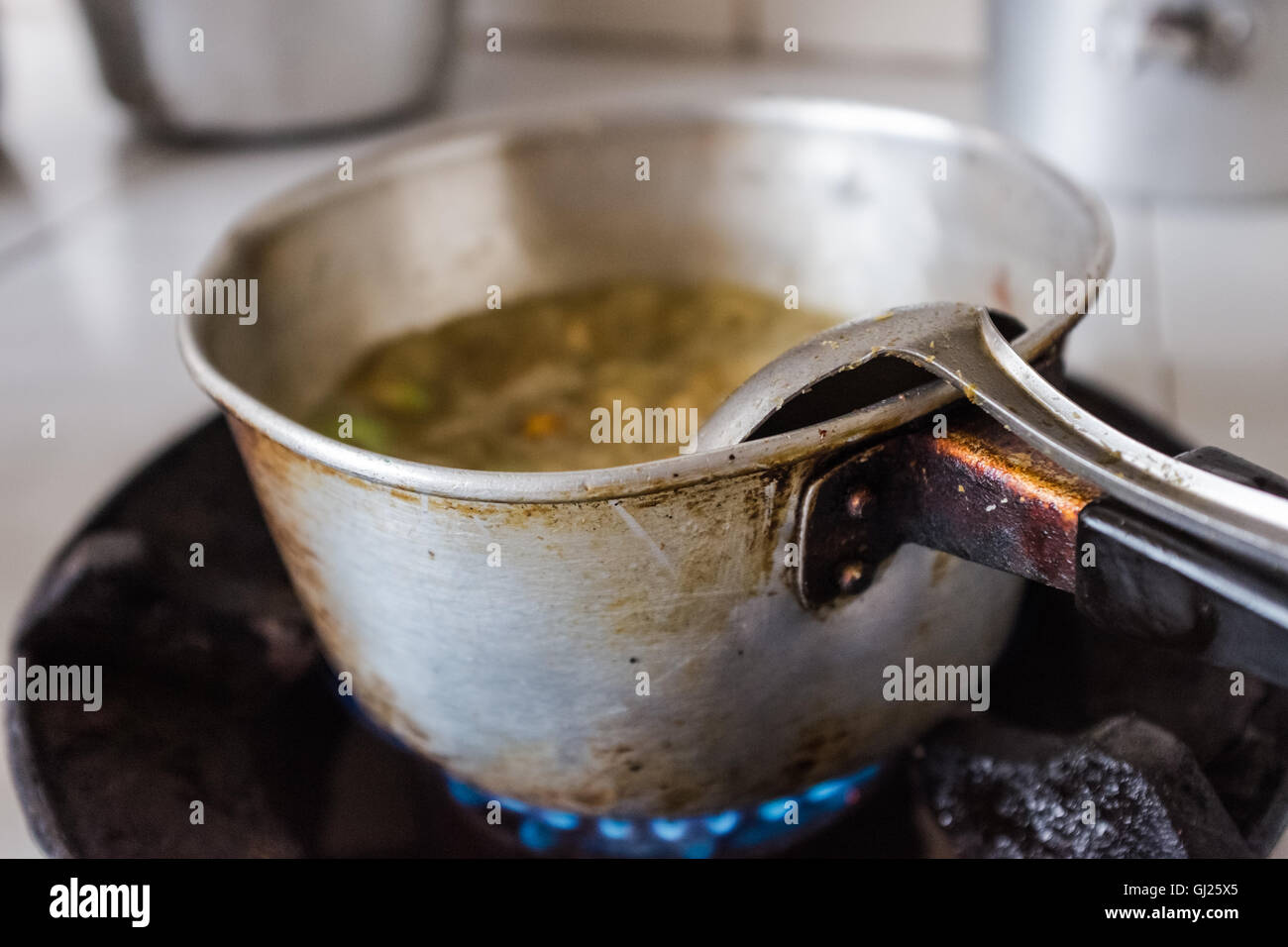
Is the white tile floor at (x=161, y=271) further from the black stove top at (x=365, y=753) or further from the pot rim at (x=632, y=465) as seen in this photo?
the pot rim at (x=632, y=465)

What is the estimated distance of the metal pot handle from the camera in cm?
29

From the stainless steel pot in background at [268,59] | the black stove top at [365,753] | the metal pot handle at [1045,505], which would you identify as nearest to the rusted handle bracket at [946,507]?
the metal pot handle at [1045,505]

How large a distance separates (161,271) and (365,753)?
51cm

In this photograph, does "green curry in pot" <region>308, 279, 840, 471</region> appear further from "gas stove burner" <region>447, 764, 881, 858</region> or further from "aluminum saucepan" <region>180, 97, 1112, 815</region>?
"gas stove burner" <region>447, 764, 881, 858</region>

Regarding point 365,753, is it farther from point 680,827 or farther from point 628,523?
point 628,523

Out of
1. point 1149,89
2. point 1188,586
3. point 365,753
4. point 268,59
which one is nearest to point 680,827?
point 365,753

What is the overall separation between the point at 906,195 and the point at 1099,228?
0.19 meters

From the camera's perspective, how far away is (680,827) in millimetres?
523

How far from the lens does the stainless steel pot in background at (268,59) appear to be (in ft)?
3.12

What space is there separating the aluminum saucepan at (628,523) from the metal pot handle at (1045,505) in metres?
0.01

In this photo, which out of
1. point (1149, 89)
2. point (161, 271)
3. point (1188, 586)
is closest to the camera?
point (1188, 586)

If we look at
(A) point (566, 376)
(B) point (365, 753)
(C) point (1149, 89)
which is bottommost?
(B) point (365, 753)

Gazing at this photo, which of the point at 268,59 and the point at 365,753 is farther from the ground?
the point at 268,59

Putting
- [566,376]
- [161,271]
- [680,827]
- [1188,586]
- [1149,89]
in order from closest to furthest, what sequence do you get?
1. [1188,586]
2. [680,827]
3. [566,376]
4. [1149,89]
5. [161,271]
